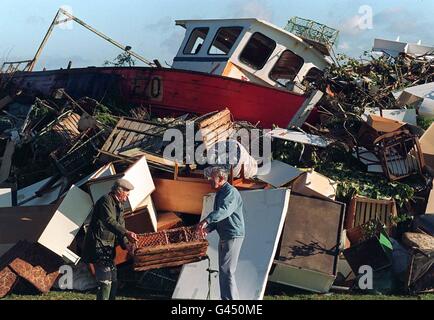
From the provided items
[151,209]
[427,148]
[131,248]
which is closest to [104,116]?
[151,209]

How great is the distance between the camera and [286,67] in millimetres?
11141

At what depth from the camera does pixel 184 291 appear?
602 centimetres

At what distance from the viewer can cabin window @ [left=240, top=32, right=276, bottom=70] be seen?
10672 millimetres

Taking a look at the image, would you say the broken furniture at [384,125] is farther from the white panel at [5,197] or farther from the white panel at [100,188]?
the white panel at [5,197]

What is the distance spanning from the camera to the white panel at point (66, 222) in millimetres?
6309

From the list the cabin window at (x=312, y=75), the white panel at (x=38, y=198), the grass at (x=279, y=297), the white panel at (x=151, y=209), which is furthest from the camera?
the cabin window at (x=312, y=75)

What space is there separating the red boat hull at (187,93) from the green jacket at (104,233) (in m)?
4.83

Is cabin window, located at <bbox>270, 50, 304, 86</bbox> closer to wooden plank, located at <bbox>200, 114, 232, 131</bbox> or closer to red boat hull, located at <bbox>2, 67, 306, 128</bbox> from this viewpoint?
red boat hull, located at <bbox>2, 67, 306, 128</bbox>

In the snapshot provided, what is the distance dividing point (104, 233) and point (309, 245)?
8.24 feet

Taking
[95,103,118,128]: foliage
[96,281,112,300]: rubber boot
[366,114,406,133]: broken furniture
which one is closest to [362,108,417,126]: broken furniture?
[366,114,406,133]: broken furniture

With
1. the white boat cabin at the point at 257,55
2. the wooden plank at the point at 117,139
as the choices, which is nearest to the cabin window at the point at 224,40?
the white boat cabin at the point at 257,55

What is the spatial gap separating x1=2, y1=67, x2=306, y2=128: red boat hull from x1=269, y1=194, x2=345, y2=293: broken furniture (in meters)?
3.18
